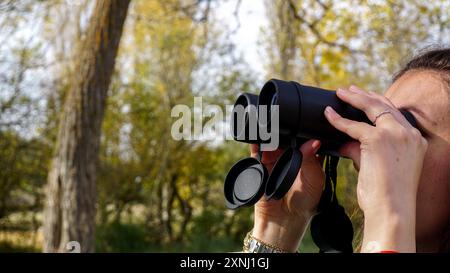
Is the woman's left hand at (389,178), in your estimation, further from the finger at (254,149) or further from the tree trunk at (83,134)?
the tree trunk at (83,134)

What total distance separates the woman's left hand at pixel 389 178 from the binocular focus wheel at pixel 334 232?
0.32m

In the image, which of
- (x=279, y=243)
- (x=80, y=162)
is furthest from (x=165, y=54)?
(x=279, y=243)

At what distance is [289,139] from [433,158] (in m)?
0.35

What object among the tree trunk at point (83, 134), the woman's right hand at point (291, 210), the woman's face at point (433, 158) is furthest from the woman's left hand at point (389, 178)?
the tree trunk at point (83, 134)

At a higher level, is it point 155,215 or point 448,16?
point 448,16

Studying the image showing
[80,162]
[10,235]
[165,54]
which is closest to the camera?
[80,162]

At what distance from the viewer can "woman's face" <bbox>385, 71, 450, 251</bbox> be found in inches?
49.6

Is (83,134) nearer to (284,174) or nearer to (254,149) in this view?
(254,149)

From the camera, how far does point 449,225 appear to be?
4.27 ft

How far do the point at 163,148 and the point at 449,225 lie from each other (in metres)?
7.41

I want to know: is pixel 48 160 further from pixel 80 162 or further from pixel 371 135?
pixel 371 135

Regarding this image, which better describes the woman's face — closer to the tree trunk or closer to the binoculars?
the binoculars

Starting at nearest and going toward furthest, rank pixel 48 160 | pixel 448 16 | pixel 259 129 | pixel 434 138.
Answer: pixel 434 138
pixel 259 129
pixel 448 16
pixel 48 160

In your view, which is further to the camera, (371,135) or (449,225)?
(449,225)
